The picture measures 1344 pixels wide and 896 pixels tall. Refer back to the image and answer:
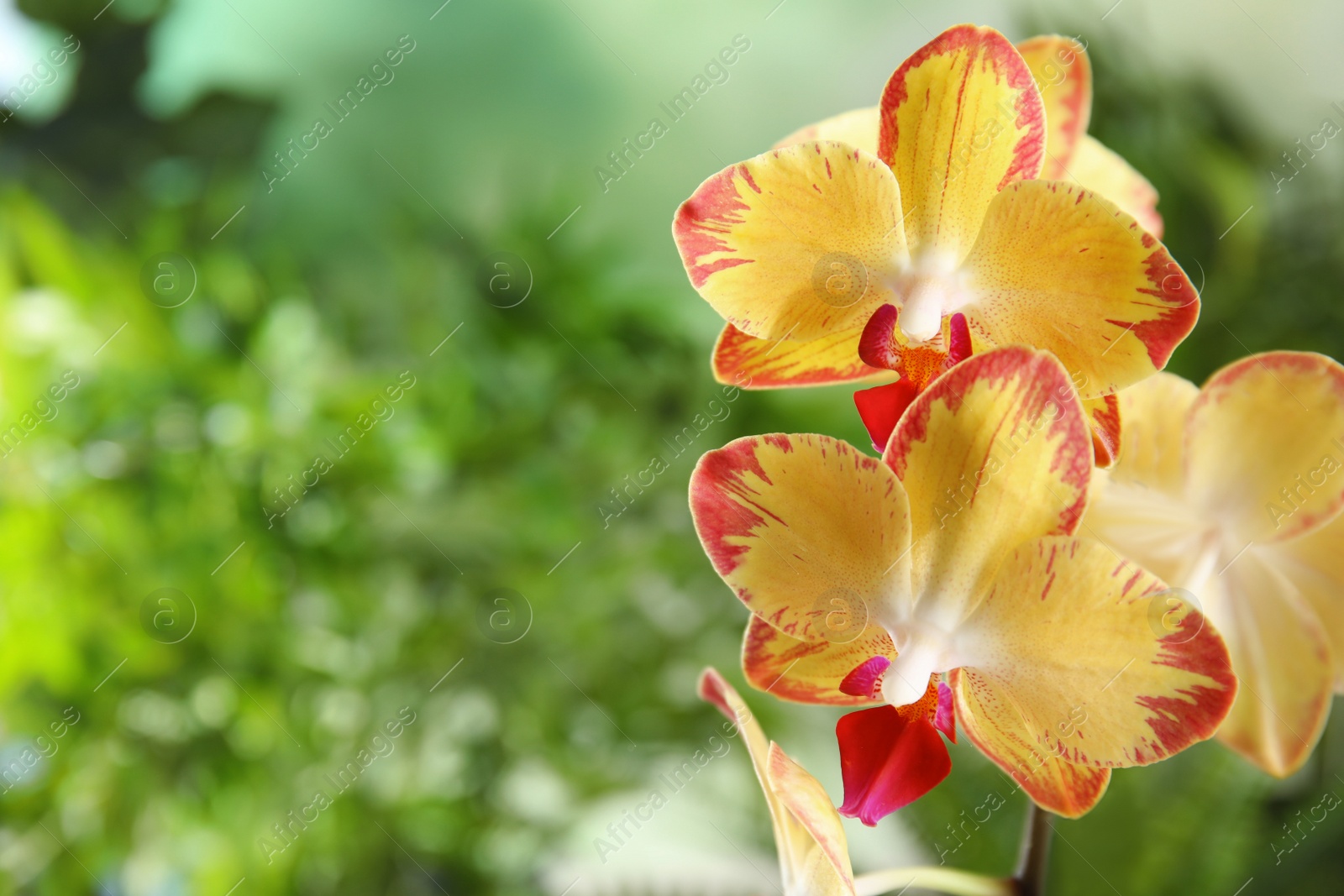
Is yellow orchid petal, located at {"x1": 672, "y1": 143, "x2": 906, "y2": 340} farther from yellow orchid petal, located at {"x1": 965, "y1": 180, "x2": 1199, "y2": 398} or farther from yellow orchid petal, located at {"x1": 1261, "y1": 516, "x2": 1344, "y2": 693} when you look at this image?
yellow orchid petal, located at {"x1": 1261, "y1": 516, "x2": 1344, "y2": 693}

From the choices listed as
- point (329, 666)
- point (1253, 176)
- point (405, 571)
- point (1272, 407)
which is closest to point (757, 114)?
point (1253, 176)

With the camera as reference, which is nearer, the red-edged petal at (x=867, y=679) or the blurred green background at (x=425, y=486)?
the red-edged petal at (x=867, y=679)

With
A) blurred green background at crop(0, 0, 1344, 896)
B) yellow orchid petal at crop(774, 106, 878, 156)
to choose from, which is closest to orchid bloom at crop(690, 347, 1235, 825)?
yellow orchid petal at crop(774, 106, 878, 156)

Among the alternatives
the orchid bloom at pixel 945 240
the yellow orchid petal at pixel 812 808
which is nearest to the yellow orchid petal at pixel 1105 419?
the orchid bloom at pixel 945 240

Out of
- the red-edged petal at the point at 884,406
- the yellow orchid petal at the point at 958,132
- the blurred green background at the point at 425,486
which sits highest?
the yellow orchid petal at the point at 958,132

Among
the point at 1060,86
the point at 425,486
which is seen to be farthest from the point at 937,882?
the point at 425,486

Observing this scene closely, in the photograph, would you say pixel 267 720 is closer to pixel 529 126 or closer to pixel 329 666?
pixel 329 666

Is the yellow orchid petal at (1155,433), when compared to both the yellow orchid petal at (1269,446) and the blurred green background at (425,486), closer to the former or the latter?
the yellow orchid petal at (1269,446)
